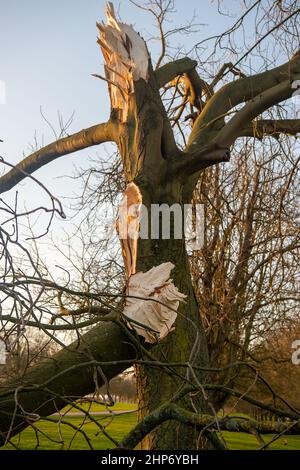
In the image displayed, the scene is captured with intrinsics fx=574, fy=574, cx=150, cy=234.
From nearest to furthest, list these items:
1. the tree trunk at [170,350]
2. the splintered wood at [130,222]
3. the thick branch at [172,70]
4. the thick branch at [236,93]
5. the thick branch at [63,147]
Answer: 1. the tree trunk at [170,350]
2. the splintered wood at [130,222]
3. the thick branch at [63,147]
4. the thick branch at [236,93]
5. the thick branch at [172,70]

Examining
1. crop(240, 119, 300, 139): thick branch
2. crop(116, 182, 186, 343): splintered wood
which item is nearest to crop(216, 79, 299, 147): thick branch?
crop(240, 119, 300, 139): thick branch

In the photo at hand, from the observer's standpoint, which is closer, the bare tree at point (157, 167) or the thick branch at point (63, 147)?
the bare tree at point (157, 167)

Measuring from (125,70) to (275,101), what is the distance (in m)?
1.46

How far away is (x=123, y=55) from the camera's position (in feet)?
17.0

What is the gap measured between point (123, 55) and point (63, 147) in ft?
5.26

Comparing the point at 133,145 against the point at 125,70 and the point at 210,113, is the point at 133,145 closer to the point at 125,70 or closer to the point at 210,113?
the point at 125,70

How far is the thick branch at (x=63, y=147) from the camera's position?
225 inches

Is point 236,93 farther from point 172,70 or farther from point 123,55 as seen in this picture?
point 123,55

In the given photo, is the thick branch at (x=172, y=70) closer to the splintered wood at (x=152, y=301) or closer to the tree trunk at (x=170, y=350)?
the tree trunk at (x=170, y=350)

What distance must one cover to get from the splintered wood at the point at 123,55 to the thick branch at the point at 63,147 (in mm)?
303

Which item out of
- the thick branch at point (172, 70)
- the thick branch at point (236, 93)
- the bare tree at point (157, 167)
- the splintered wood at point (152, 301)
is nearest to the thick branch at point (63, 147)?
the bare tree at point (157, 167)

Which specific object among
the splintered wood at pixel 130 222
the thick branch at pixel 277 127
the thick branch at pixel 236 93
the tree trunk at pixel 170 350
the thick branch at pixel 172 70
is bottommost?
the tree trunk at pixel 170 350

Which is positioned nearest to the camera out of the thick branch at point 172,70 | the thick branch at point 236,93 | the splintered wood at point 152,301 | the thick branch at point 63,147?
the splintered wood at point 152,301

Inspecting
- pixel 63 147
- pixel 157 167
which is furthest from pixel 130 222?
pixel 63 147
